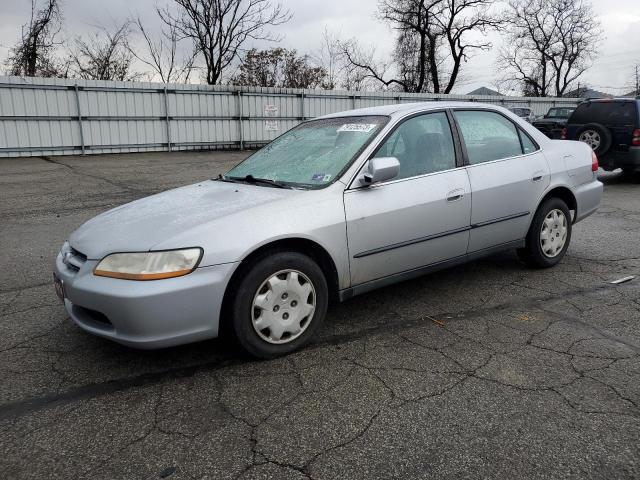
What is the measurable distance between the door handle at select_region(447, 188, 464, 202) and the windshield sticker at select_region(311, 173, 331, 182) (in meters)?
0.97

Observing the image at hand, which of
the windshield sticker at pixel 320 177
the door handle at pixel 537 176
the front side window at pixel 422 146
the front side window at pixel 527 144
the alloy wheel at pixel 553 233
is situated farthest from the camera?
the alloy wheel at pixel 553 233

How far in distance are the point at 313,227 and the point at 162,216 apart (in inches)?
36.4

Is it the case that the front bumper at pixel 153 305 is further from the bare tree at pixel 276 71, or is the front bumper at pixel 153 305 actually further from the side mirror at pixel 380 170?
the bare tree at pixel 276 71

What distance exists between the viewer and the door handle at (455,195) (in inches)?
149

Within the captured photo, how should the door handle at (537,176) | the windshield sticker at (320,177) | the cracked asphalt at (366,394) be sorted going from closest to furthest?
the cracked asphalt at (366,394), the windshield sticker at (320,177), the door handle at (537,176)

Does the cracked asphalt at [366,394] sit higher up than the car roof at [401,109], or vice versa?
the car roof at [401,109]

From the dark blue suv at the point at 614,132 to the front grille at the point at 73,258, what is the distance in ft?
32.9

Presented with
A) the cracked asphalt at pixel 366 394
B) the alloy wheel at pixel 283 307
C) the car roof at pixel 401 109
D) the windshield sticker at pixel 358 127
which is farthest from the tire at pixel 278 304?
the car roof at pixel 401 109

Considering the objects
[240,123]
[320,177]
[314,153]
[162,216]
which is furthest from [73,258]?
[240,123]

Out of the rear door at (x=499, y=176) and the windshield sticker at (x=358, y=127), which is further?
the rear door at (x=499, y=176)

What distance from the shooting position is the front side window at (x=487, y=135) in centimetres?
413

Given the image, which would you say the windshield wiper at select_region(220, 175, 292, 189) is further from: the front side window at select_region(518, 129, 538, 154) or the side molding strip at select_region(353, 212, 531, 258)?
the front side window at select_region(518, 129, 538, 154)

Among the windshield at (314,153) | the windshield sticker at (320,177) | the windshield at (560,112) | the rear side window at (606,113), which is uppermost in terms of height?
the windshield at (560,112)

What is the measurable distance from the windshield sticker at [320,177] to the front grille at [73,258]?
1489 millimetres
